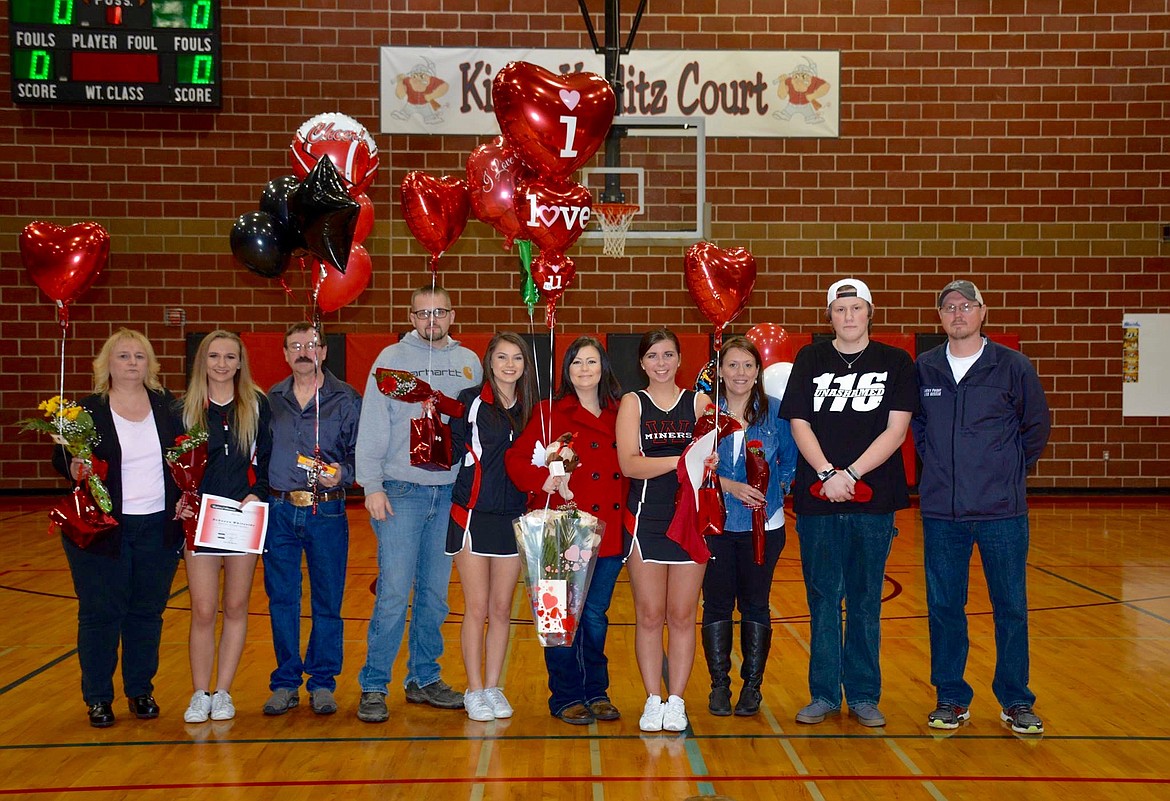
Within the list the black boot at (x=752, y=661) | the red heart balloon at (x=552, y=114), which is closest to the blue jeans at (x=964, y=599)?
the black boot at (x=752, y=661)

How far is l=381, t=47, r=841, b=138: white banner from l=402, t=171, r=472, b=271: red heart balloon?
7.34m

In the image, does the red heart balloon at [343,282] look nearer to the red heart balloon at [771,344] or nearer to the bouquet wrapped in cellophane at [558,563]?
the bouquet wrapped in cellophane at [558,563]

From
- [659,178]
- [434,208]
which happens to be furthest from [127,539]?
[659,178]

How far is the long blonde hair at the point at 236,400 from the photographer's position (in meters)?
4.31

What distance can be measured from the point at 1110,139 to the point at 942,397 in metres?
9.74

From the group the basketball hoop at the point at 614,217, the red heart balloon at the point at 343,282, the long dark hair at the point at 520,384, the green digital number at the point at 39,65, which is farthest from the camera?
the green digital number at the point at 39,65

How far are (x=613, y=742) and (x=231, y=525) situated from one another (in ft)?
5.79

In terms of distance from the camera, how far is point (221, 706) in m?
4.34

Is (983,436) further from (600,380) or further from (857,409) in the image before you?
(600,380)

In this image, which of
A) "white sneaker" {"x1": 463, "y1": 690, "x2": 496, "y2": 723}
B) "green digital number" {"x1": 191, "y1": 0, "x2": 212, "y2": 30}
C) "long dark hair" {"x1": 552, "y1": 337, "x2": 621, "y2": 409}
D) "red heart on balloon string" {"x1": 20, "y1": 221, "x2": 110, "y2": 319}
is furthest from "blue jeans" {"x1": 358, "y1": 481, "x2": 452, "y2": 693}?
"green digital number" {"x1": 191, "y1": 0, "x2": 212, "y2": 30}

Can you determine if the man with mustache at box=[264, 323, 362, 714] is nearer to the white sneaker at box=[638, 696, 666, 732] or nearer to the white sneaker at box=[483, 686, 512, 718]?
the white sneaker at box=[483, 686, 512, 718]

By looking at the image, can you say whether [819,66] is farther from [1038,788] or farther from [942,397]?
[1038,788]

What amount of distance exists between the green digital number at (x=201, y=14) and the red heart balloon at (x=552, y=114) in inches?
329

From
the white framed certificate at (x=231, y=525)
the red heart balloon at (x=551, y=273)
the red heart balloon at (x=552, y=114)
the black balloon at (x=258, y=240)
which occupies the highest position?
the red heart balloon at (x=552, y=114)
